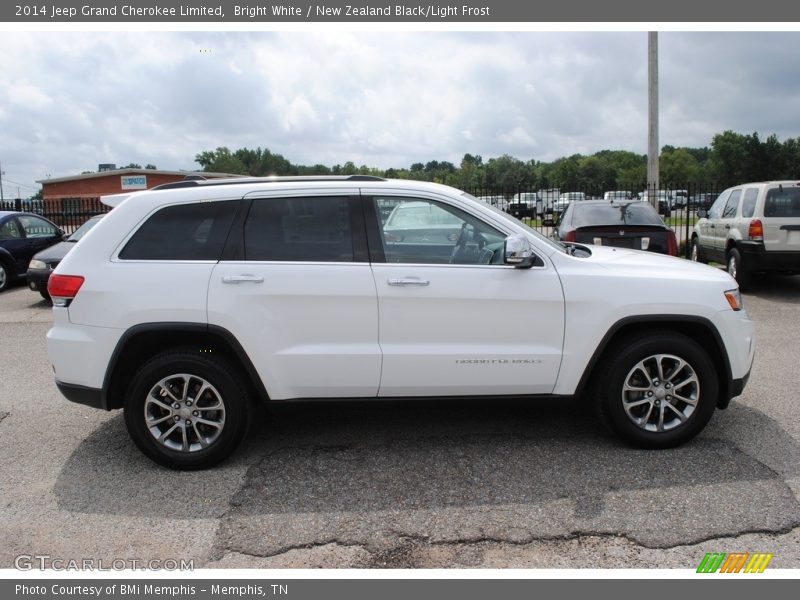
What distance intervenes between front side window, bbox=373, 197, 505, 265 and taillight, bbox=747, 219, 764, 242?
7793 millimetres

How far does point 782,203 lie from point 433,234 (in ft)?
27.3

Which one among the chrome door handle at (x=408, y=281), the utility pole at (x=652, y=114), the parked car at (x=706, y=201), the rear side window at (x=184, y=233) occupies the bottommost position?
the chrome door handle at (x=408, y=281)

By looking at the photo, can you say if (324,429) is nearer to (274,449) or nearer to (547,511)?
(274,449)

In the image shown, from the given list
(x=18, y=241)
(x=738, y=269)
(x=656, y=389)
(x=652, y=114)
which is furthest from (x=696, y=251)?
(x=18, y=241)

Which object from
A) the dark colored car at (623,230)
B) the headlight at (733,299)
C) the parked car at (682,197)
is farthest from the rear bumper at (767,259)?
the headlight at (733,299)

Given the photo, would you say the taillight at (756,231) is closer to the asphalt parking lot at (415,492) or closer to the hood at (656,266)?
the asphalt parking lot at (415,492)

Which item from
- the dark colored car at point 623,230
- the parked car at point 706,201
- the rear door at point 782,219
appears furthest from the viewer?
the parked car at point 706,201

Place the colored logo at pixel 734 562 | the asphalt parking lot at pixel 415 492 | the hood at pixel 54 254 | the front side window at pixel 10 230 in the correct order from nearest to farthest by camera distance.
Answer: the colored logo at pixel 734 562
the asphalt parking lot at pixel 415 492
the hood at pixel 54 254
the front side window at pixel 10 230

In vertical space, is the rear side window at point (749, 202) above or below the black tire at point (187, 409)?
above

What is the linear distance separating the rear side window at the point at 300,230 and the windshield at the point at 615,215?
20.2 feet

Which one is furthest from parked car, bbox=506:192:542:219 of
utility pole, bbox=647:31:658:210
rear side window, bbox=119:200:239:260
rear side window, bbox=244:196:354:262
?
rear side window, bbox=119:200:239:260

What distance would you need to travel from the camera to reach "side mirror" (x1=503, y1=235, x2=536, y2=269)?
3988 millimetres

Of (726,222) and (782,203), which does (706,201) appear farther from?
(782,203)

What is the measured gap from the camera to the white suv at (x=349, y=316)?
4.06 metres
